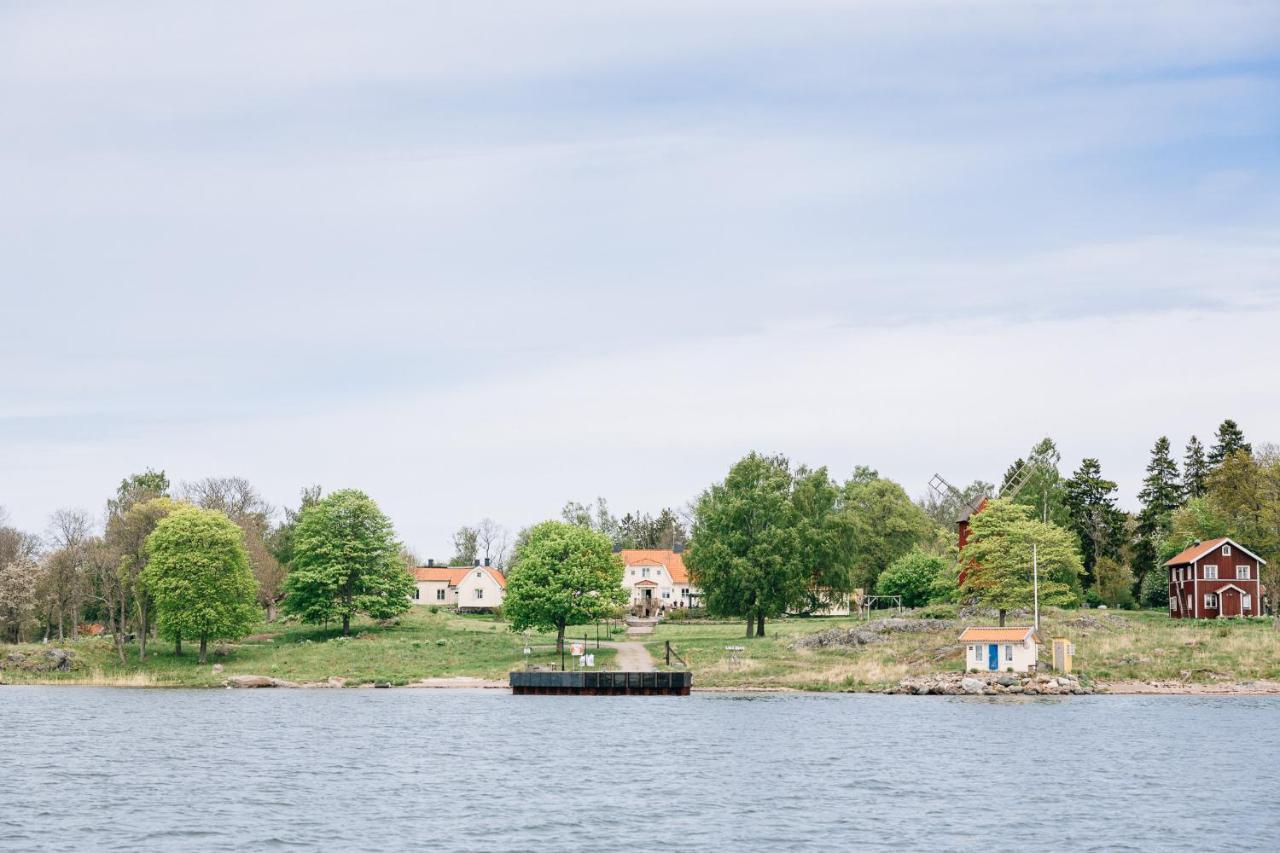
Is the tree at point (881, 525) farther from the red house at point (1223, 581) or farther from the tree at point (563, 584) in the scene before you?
the tree at point (563, 584)

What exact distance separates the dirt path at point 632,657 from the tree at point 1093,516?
5445cm

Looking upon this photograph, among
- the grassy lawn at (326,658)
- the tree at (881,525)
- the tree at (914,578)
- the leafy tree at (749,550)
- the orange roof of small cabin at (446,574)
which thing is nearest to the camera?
the grassy lawn at (326,658)

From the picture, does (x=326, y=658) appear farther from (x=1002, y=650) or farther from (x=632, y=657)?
(x=1002, y=650)

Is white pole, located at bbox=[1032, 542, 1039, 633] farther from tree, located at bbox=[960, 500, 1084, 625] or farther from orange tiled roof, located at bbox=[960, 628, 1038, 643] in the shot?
orange tiled roof, located at bbox=[960, 628, 1038, 643]

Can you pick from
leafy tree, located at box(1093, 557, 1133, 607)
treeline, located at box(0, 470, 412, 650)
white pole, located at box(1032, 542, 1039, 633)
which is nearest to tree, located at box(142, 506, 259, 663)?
treeline, located at box(0, 470, 412, 650)

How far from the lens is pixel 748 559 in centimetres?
11144

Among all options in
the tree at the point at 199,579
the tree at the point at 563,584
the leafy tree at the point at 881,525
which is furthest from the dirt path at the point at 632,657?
the leafy tree at the point at 881,525

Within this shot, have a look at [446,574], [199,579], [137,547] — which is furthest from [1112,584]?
[137,547]

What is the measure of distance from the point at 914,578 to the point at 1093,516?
2176 centimetres

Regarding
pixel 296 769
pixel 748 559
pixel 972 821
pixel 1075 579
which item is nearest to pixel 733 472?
pixel 748 559

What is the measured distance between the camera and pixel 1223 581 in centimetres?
11731

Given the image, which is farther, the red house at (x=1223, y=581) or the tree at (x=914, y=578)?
the tree at (x=914, y=578)

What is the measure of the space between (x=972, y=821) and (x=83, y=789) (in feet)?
108

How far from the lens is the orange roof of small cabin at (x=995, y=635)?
93500 mm
